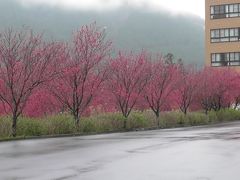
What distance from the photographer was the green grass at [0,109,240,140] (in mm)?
25312

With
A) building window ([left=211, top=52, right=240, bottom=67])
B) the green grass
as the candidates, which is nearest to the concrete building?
building window ([left=211, top=52, right=240, bottom=67])

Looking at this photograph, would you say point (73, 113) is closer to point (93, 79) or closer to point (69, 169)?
point (93, 79)

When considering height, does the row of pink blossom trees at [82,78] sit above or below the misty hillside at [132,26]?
below

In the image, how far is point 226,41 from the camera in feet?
260

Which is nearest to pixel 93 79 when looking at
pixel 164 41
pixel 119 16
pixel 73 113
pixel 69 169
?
pixel 73 113

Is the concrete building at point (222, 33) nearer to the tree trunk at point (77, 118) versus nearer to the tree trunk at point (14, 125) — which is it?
the tree trunk at point (77, 118)

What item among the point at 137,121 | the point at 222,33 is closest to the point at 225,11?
the point at 222,33

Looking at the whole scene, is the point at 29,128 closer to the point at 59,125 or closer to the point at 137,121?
the point at 59,125

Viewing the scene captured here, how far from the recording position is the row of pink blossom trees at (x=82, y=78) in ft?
88.3

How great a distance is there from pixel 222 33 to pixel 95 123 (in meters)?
54.2

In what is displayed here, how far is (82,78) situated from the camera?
30.0m

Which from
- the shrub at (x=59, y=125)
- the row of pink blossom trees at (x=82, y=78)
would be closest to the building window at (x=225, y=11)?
the row of pink blossom trees at (x=82, y=78)

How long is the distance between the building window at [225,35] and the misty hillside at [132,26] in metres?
42.8

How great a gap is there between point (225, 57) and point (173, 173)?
228ft
